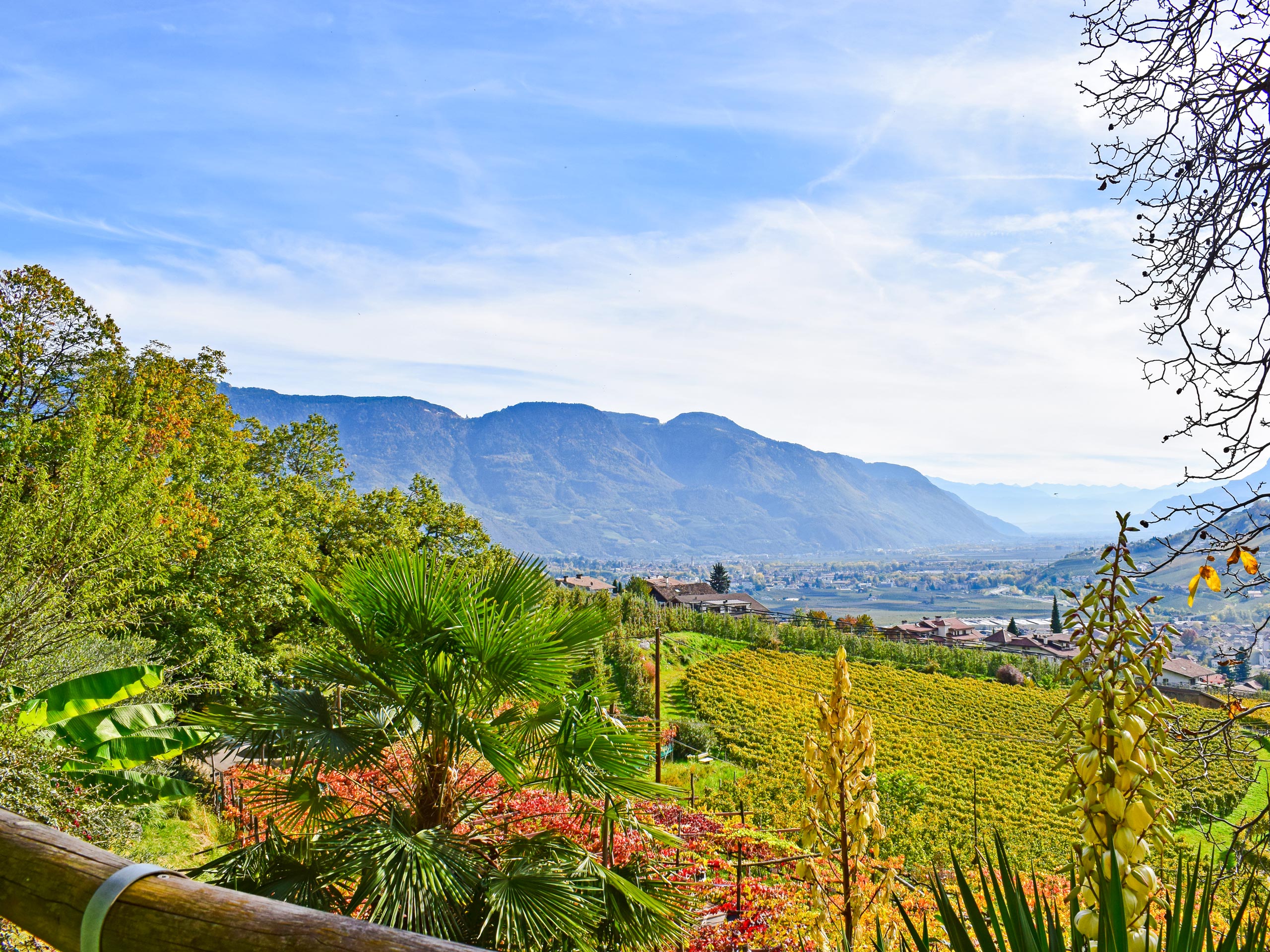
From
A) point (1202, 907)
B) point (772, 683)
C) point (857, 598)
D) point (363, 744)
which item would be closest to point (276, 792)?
point (363, 744)

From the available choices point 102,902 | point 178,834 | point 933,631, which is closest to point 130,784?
point 178,834

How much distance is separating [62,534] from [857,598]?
631ft

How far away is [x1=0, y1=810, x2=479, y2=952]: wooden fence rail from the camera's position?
116cm

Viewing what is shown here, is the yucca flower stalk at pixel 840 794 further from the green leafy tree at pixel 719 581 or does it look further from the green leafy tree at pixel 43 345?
the green leafy tree at pixel 719 581

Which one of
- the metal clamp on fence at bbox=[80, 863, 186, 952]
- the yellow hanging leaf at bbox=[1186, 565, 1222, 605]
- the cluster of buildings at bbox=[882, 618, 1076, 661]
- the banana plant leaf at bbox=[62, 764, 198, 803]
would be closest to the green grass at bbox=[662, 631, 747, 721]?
the cluster of buildings at bbox=[882, 618, 1076, 661]

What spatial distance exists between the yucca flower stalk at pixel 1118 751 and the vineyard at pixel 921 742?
432 inches

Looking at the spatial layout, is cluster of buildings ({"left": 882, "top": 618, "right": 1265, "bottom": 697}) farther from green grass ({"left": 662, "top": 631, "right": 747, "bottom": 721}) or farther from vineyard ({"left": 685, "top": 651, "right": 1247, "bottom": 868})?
green grass ({"left": 662, "top": 631, "right": 747, "bottom": 721})

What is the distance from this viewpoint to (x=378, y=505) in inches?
861

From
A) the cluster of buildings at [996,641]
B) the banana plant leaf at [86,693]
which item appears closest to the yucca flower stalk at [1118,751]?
the banana plant leaf at [86,693]

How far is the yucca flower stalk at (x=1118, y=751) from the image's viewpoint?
1.64 m

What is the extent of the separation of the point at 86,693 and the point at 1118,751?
970 centimetres

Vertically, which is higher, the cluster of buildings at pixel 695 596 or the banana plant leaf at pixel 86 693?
the banana plant leaf at pixel 86 693

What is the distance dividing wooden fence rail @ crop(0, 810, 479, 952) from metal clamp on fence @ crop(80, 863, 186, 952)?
11mm

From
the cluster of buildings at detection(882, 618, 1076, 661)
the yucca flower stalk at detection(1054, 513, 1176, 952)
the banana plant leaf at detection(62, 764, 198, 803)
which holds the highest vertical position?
the yucca flower stalk at detection(1054, 513, 1176, 952)
